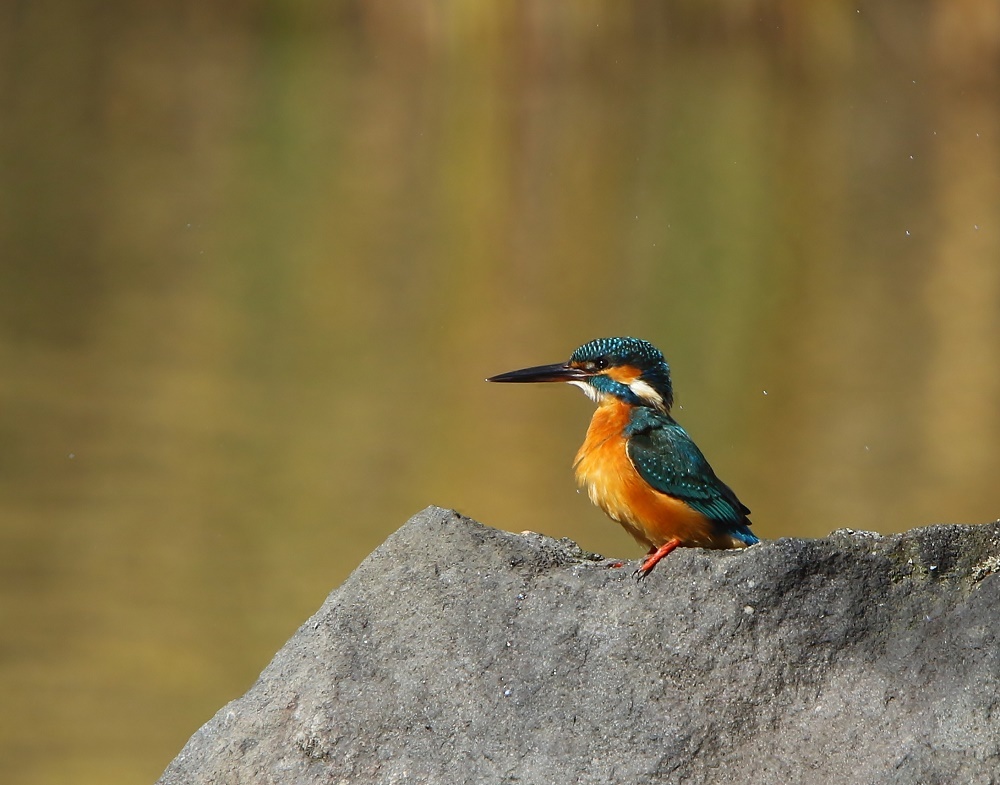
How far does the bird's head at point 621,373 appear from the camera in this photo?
9.58ft

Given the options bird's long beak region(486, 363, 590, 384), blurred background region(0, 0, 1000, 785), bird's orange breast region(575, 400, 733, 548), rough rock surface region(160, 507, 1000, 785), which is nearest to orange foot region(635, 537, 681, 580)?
rough rock surface region(160, 507, 1000, 785)

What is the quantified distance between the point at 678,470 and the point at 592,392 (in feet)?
1.31

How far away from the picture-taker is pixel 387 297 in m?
8.57

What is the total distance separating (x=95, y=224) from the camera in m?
9.02

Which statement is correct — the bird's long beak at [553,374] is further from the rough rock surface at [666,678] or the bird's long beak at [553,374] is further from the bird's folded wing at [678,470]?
the rough rock surface at [666,678]

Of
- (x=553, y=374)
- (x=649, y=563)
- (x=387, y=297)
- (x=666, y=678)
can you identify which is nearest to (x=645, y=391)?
(x=553, y=374)

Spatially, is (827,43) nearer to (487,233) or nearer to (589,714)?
(487,233)

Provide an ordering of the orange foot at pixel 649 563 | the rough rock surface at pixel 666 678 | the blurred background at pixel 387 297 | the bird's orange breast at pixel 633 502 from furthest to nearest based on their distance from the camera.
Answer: the blurred background at pixel 387 297
the bird's orange breast at pixel 633 502
the orange foot at pixel 649 563
the rough rock surface at pixel 666 678

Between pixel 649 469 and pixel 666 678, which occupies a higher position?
pixel 649 469

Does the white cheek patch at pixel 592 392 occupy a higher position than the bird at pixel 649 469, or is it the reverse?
the white cheek patch at pixel 592 392

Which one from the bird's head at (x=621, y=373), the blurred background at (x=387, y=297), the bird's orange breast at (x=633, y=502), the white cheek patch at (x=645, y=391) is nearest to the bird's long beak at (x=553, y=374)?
the bird's head at (x=621, y=373)

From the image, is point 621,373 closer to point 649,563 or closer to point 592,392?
point 592,392

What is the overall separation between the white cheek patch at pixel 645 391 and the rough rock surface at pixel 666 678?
1.96ft

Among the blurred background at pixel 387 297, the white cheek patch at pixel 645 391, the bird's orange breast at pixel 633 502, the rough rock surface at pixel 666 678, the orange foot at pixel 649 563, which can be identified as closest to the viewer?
the rough rock surface at pixel 666 678
